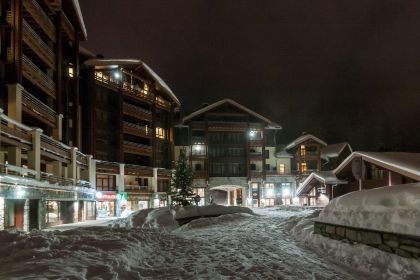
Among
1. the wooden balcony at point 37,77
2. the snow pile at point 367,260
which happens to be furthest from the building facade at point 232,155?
the snow pile at point 367,260

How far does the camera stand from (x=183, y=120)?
2532 inches

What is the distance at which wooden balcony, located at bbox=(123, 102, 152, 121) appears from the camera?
5647 cm

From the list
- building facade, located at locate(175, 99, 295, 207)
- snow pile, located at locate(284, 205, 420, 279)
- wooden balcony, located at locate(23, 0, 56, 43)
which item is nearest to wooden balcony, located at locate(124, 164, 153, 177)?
building facade, located at locate(175, 99, 295, 207)

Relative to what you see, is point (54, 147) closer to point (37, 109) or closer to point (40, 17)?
point (37, 109)

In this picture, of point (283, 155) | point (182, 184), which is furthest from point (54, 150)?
point (283, 155)

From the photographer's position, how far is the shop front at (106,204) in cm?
4912

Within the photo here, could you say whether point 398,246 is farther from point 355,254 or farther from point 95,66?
point 95,66

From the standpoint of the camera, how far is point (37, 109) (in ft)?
107

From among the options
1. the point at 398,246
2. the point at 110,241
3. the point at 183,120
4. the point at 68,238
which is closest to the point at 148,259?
the point at 110,241

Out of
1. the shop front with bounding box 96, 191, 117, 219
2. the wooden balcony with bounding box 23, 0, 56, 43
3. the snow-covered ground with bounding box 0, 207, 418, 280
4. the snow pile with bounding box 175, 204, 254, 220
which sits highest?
the wooden balcony with bounding box 23, 0, 56, 43

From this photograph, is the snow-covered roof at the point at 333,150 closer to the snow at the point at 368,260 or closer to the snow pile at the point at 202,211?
the snow pile at the point at 202,211

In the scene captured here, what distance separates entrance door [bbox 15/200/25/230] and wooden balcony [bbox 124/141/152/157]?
29.0 m

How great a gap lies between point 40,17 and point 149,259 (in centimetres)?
3181

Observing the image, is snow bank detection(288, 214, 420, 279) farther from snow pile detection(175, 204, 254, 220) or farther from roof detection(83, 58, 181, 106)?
roof detection(83, 58, 181, 106)
